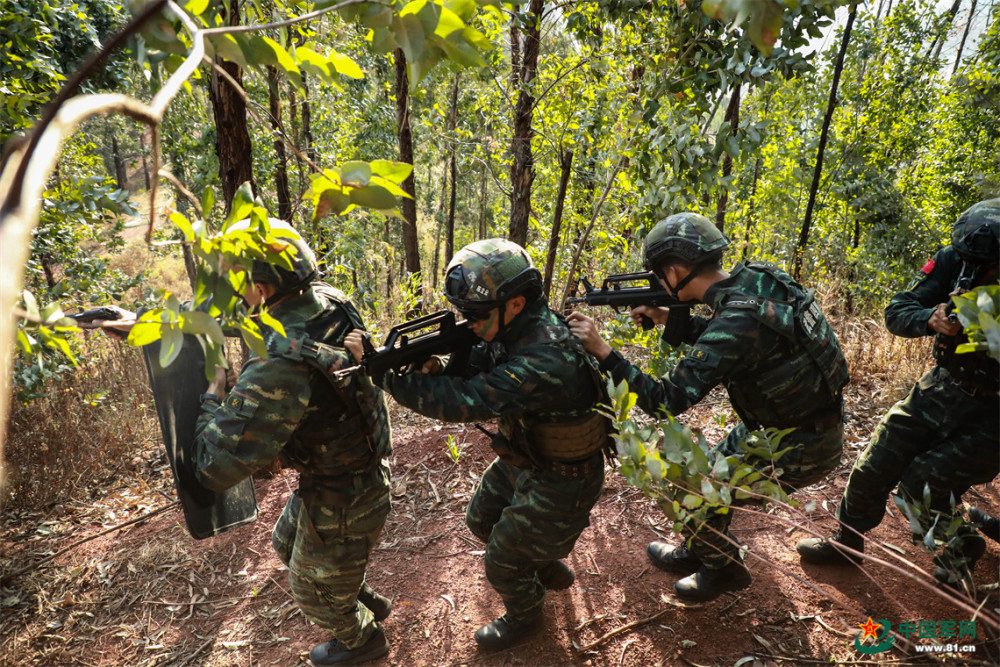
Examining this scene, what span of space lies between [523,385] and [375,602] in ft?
Result: 5.65

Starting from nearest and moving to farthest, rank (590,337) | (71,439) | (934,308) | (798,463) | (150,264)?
1. (590,337)
2. (798,463)
3. (934,308)
4. (71,439)
5. (150,264)

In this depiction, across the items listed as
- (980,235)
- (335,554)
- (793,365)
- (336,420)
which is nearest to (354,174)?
(336,420)

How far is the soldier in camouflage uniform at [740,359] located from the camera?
8.72 ft

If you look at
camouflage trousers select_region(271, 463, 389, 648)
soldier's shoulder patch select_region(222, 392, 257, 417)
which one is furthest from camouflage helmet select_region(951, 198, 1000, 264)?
soldier's shoulder patch select_region(222, 392, 257, 417)

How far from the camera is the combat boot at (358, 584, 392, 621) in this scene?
3154 mm

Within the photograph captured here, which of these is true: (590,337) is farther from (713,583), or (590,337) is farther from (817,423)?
(713,583)

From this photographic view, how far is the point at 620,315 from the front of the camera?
3.92m

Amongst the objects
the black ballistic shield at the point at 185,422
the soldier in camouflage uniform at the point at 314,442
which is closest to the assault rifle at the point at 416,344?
the soldier in camouflage uniform at the point at 314,442

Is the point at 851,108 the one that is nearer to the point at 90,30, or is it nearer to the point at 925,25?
the point at 925,25

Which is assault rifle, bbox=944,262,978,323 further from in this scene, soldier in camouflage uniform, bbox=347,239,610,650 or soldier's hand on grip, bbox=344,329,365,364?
soldier's hand on grip, bbox=344,329,365,364

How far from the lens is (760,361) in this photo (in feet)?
9.18

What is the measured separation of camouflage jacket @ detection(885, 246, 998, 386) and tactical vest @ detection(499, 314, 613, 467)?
2.01 metres

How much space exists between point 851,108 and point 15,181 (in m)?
10.1

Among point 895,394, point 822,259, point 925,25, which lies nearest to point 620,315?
point 895,394
